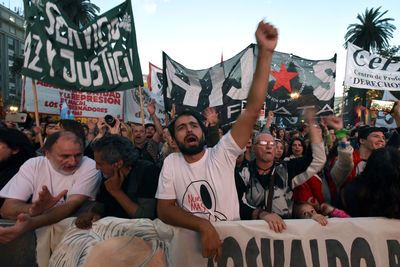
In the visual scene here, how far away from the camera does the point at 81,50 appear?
4762 millimetres

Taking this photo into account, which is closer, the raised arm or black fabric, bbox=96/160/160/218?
the raised arm

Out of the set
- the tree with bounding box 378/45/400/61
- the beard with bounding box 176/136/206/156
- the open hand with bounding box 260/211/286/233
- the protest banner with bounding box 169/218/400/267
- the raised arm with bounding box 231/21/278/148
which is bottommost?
the protest banner with bounding box 169/218/400/267

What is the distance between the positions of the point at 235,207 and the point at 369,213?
1.01 metres

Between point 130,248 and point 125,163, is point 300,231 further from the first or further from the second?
point 125,163

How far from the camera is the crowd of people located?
5.82 ft

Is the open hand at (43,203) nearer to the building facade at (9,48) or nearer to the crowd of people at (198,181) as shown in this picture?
the crowd of people at (198,181)

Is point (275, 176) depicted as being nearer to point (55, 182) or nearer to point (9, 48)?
point (55, 182)

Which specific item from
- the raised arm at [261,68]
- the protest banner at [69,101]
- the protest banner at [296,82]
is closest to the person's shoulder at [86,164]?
the raised arm at [261,68]

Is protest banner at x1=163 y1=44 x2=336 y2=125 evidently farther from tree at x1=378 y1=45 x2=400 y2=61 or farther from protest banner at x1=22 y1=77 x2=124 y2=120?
tree at x1=378 y1=45 x2=400 y2=61

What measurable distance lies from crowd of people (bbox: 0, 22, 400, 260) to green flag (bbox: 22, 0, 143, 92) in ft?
6.76

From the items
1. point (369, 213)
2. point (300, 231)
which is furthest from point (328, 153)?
point (300, 231)

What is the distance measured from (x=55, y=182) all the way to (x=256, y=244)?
1.66m

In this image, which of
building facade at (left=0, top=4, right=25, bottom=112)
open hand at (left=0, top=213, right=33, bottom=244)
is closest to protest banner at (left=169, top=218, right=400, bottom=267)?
open hand at (left=0, top=213, right=33, bottom=244)

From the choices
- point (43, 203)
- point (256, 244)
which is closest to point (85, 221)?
point (43, 203)
